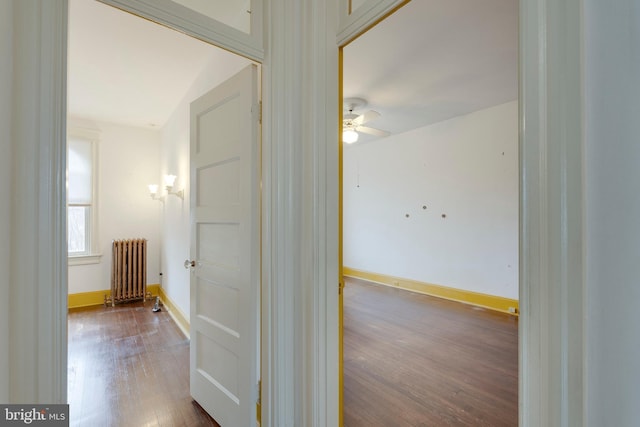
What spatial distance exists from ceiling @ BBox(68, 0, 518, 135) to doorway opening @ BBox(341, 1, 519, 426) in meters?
Result: 0.02

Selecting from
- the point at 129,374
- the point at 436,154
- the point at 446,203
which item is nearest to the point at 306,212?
the point at 129,374

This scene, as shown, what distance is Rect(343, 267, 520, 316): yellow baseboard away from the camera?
12.6 feet

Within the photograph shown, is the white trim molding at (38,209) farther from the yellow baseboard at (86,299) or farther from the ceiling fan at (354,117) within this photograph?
the yellow baseboard at (86,299)

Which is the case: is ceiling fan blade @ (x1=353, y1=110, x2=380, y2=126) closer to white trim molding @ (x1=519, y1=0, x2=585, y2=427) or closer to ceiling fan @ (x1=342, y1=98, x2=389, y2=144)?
ceiling fan @ (x1=342, y1=98, x2=389, y2=144)

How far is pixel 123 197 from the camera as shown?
14.9 feet

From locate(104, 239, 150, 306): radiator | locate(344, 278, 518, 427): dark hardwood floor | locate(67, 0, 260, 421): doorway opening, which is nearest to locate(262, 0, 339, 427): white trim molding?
locate(67, 0, 260, 421): doorway opening

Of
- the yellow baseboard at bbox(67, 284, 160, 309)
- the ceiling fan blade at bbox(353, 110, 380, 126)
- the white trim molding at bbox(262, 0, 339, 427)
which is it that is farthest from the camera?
the yellow baseboard at bbox(67, 284, 160, 309)

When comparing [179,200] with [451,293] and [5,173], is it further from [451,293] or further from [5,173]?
[451,293]

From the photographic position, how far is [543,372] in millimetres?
636

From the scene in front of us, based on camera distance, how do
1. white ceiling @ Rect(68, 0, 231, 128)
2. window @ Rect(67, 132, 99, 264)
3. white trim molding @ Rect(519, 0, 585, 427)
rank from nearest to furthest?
white trim molding @ Rect(519, 0, 585, 427) → white ceiling @ Rect(68, 0, 231, 128) → window @ Rect(67, 132, 99, 264)

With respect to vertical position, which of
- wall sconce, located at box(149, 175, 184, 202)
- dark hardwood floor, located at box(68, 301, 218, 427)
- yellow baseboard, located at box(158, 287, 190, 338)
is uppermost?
wall sconce, located at box(149, 175, 184, 202)

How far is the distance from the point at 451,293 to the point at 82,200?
614 cm

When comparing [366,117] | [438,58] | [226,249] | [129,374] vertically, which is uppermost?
[438,58]

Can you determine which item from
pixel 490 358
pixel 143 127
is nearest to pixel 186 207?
pixel 143 127
